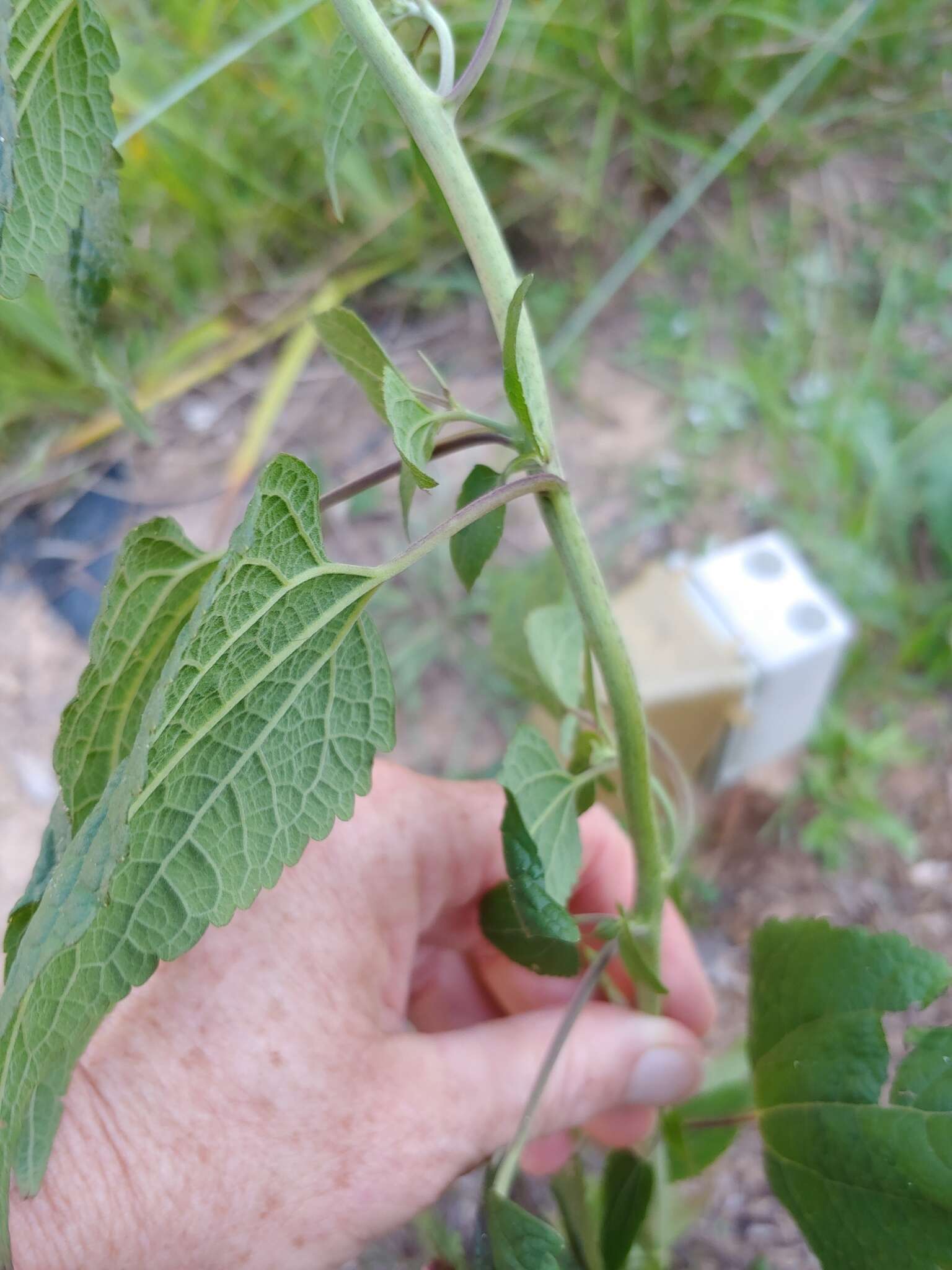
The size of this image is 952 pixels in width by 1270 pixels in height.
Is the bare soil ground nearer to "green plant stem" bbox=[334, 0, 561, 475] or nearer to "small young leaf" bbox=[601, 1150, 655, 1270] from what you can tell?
"small young leaf" bbox=[601, 1150, 655, 1270]

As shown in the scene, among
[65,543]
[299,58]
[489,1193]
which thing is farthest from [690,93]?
[489,1193]

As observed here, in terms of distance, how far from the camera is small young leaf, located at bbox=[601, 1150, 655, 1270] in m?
0.70

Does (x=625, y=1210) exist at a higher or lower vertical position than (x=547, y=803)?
lower

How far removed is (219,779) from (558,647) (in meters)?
0.38

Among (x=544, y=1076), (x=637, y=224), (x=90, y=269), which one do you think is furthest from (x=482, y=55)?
(x=637, y=224)

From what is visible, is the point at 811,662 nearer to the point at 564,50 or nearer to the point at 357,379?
the point at 357,379

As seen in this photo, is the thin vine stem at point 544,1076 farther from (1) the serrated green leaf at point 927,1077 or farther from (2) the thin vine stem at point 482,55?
(2) the thin vine stem at point 482,55

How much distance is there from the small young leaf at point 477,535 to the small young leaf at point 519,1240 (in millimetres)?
377

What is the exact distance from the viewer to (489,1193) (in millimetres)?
615

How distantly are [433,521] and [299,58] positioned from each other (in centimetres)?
96

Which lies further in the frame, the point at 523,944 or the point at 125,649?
the point at 523,944

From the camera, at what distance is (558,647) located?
76 centimetres

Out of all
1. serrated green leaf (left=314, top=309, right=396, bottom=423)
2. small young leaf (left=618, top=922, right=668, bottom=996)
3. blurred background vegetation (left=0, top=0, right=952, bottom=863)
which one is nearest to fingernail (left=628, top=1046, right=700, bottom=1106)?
small young leaf (left=618, top=922, right=668, bottom=996)

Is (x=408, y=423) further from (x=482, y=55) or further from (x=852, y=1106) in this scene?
(x=852, y=1106)
